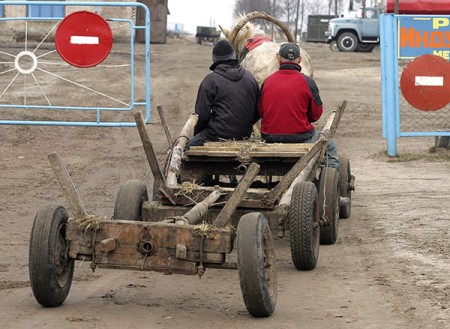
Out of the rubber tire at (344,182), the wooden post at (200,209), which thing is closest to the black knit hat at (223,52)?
the rubber tire at (344,182)

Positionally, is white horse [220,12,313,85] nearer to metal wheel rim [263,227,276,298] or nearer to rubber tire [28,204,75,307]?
metal wheel rim [263,227,276,298]

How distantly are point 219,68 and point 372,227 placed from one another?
6.67ft

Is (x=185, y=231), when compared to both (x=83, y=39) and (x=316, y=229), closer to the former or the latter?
(x=316, y=229)

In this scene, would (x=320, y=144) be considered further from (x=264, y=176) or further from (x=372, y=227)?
(x=372, y=227)

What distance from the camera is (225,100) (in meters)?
9.52

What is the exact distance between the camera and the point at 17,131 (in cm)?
1681

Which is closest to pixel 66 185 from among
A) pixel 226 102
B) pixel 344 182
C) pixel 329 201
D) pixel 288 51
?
pixel 329 201

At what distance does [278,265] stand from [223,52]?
220 centimetres

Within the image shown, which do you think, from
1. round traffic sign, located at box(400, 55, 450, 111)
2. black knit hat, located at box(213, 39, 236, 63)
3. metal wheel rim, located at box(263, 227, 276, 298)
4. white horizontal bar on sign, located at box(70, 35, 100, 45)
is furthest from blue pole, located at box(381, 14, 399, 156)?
metal wheel rim, located at box(263, 227, 276, 298)

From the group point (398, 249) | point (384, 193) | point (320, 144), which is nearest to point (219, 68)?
point (320, 144)

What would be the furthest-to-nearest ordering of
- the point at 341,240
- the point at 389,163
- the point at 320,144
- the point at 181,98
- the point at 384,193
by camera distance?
the point at 181,98 → the point at 389,163 → the point at 384,193 → the point at 341,240 → the point at 320,144

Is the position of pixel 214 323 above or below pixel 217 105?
below

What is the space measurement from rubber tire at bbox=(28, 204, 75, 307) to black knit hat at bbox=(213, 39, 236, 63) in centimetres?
320

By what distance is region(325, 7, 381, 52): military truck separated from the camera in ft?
158
